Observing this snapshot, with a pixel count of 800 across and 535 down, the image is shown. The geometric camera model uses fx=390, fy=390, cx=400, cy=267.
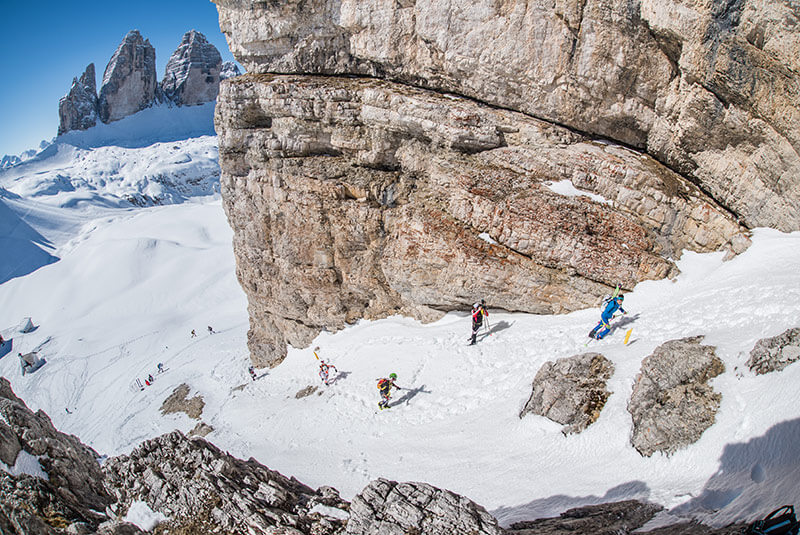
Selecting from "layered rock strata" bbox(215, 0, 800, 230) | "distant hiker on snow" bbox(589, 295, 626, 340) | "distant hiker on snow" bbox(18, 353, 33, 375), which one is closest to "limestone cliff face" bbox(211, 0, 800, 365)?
"layered rock strata" bbox(215, 0, 800, 230)

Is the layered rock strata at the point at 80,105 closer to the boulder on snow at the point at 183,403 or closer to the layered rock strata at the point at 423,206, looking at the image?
the boulder on snow at the point at 183,403

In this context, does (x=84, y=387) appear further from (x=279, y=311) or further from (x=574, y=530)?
(x=574, y=530)

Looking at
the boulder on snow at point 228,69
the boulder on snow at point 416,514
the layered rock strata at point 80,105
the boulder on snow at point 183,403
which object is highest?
the boulder on snow at point 228,69

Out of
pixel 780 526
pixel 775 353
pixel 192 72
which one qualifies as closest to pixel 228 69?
pixel 192 72

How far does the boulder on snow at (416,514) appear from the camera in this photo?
6086 millimetres

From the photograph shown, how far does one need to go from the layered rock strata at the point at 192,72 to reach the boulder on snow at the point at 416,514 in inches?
8040

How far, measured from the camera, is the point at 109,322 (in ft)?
168

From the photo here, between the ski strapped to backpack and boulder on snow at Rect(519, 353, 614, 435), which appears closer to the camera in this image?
boulder on snow at Rect(519, 353, 614, 435)

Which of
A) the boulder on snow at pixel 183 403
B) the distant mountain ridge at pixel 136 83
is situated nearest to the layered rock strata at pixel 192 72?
the distant mountain ridge at pixel 136 83

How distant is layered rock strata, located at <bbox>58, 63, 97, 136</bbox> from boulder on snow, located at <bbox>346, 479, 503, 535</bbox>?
21594 cm

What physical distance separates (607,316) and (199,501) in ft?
43.8

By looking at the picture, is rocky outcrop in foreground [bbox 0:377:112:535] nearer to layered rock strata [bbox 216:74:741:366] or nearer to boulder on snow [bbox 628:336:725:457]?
boulder on snow [bbox 628:336:725:457]

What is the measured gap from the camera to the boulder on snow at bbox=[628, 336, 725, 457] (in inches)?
340

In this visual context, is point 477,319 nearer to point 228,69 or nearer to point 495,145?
point 495,145
